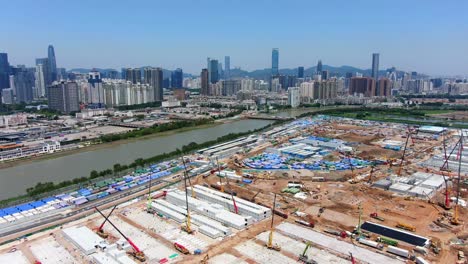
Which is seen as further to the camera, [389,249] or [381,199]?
[381,199]

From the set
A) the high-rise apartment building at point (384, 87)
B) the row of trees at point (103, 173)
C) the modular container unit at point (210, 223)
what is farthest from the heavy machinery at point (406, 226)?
the high-rise apartment building at point (384, 87)

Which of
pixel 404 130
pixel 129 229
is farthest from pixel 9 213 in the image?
pixel 404 130

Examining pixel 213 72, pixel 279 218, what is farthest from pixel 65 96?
pixel 213 72

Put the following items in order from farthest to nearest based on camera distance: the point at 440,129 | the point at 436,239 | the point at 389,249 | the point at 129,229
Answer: the point at 440,129, the point at 129,229, the point at 436,239, the point at 389,249

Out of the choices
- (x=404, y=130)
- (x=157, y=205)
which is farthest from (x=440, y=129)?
(x=157, y=205)

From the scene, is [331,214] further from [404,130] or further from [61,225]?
[404,130]

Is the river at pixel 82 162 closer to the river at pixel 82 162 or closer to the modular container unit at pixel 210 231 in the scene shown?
the river at pixel 82 162

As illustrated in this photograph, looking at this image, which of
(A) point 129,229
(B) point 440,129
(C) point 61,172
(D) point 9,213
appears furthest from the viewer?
(B) point 440,129
